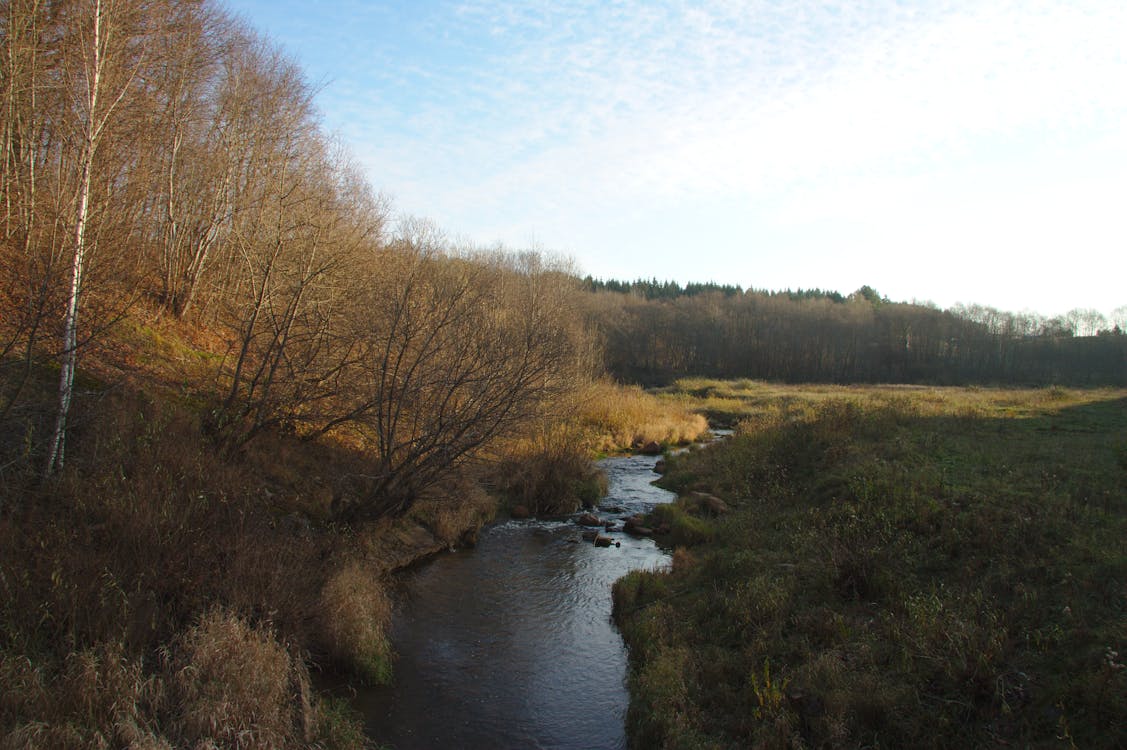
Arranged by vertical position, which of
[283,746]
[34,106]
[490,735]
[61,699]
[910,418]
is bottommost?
[490,735]

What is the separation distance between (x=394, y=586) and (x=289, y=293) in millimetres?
6866

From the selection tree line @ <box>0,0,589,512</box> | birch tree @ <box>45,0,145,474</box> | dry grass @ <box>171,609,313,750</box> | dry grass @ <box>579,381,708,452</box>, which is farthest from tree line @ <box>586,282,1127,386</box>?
dry grass @ <box>171,609,313,750</box>

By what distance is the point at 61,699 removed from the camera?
218 inches

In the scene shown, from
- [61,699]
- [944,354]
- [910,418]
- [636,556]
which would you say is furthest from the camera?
[944,354]

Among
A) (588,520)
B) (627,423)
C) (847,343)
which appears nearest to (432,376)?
(588,520)

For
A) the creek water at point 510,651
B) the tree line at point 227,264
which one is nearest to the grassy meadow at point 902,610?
the creek water at point 510,651

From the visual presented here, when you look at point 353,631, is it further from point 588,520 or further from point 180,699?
point 588,520

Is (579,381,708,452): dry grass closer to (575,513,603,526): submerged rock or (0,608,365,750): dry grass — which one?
(575,513,603,526): submerged rock

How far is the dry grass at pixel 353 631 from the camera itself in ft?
26.5

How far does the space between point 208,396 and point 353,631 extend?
8.26 meters

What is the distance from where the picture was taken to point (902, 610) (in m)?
8.25

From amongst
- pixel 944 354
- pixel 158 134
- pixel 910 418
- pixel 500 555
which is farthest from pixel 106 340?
pixel 944 354

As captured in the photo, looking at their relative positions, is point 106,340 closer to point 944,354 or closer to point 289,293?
point 289,293

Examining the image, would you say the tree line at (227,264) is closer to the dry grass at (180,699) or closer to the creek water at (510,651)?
the creek water at (510,651)
